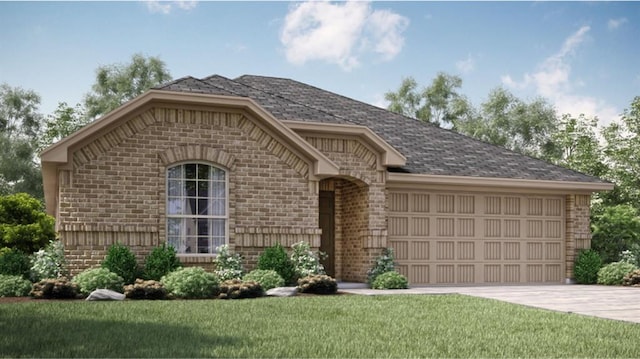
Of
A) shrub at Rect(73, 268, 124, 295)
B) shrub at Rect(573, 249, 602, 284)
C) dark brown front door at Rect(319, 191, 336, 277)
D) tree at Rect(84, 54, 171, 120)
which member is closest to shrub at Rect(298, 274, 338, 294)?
shrub at Rect(73, 268, 124, 295)

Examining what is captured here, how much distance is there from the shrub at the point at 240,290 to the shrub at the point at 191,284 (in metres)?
0.21

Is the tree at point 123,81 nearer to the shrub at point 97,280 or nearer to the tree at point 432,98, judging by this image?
the tree at point 432,98

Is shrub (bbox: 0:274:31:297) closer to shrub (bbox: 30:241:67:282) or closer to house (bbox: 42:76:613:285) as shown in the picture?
shrub (bbox: 30:241:67:282)

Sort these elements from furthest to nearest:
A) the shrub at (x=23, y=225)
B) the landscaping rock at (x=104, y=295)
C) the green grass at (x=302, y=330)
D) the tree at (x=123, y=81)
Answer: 1. the tree at (x=123, y=81)
2. the shrub at (x=23, y=225)
3. the landscaping rock at (x=104, y=295)
4. the green grass at (x=302, y=330)

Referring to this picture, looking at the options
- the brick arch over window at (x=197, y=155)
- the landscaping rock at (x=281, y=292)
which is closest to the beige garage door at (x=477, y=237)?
the brick arch over window at (x=197, y=155)

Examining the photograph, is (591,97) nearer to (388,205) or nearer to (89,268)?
(388,205)

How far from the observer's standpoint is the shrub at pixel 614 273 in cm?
1998

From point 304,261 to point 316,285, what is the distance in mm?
1274

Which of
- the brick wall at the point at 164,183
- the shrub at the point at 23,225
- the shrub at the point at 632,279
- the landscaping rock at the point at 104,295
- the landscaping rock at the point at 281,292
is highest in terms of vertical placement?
the brick wall at the point at 164,183

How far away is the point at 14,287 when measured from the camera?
45.3 ft

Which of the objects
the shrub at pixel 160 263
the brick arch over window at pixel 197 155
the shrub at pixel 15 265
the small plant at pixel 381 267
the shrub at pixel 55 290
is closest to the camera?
the shrub at pixel 55 290

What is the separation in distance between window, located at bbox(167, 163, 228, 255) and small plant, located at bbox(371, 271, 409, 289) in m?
3.63

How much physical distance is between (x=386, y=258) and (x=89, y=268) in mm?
6795

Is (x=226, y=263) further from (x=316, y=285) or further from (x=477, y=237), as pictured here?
(x=477, y=237)
